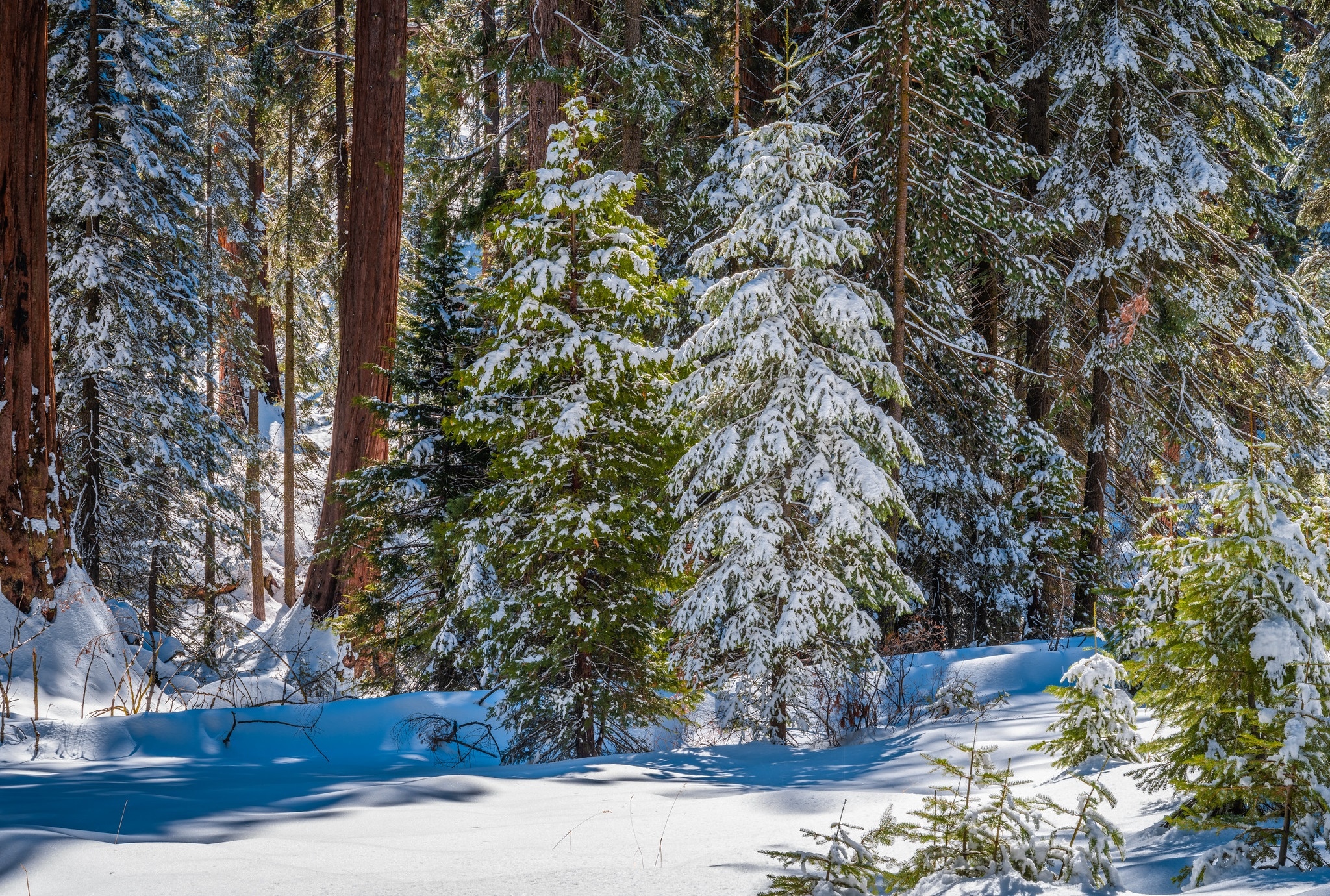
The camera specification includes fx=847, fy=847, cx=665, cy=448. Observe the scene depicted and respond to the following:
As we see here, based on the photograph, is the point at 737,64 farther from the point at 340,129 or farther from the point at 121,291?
the point at 121,291

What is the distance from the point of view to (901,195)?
9.91m

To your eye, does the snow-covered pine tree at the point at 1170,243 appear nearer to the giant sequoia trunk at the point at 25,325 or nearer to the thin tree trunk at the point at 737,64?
the thin tree trunk at the point at 737,64

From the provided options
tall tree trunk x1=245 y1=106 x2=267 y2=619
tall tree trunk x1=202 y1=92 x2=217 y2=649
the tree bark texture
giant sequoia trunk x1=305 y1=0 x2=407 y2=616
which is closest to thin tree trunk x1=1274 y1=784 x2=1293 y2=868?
tall tree trunk x1=202 y1=92 x2=217 y2=649

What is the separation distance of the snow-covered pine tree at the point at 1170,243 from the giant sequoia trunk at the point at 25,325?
10.9 metres

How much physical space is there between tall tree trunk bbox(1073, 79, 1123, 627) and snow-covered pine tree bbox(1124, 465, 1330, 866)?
8.84 meters

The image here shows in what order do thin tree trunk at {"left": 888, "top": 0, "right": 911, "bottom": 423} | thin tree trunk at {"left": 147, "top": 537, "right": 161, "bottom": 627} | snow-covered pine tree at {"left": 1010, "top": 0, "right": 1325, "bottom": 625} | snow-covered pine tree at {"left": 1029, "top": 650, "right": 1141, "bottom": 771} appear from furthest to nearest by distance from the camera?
thin tree trunk at {"left": 147, "top": 537, "right": 161, "bottom": 627}, snow-covered pine tree at {"left": 1010, "top": 0, "right": 1325, "bottom": 625}, thin tree trunk at {"left": 888, "top": 0, "right": 911, "bottom": 423}, snow-covered pine tree at {"left": 1029, "top": 650, "right": 1141, "bottom": 771}

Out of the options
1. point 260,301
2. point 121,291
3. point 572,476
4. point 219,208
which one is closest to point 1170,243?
point 572,476

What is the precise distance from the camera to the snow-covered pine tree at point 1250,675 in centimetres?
243

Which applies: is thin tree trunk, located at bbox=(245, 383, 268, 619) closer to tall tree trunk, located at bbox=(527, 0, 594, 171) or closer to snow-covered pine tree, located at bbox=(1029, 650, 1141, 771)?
tall tree trunk, located at bbox=(527, 0, 594, 171)

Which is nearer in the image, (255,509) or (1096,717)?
(1096,717)

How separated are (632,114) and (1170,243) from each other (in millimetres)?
7078

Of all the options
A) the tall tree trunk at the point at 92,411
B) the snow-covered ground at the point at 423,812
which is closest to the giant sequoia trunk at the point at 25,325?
the snow-covered ground at the point at 423,812

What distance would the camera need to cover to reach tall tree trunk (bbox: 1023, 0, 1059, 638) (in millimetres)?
12586

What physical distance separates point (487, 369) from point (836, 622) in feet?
11.4
